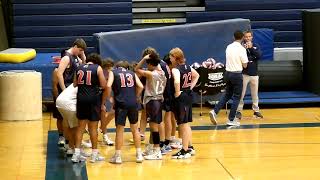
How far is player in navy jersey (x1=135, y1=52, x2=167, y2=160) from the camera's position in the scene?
9992mm

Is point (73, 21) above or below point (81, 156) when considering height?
above

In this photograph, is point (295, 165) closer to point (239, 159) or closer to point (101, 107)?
point (239, 159)

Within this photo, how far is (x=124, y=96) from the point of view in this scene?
9758mm

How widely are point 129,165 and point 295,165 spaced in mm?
2420

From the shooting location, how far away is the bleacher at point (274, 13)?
750 inches

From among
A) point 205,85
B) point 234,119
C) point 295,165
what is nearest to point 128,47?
point 205,85

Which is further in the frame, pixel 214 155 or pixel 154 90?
pixel 214 155

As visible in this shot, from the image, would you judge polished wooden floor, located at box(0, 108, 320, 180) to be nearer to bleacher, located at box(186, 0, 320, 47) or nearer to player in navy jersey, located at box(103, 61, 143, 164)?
player in navy jersey, located at box(103, 61, 143, 164)

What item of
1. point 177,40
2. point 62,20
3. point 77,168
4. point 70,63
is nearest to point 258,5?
point 177,40

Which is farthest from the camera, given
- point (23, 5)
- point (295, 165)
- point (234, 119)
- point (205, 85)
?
point (23, 5)

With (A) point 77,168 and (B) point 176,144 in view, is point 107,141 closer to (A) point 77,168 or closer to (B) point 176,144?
→ (B) point 176,144

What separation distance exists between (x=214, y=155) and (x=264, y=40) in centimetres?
750

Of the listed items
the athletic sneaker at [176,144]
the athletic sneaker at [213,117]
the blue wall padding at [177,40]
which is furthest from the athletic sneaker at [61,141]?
the blue wall padding at [177,40]

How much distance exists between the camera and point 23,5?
18484 mm
